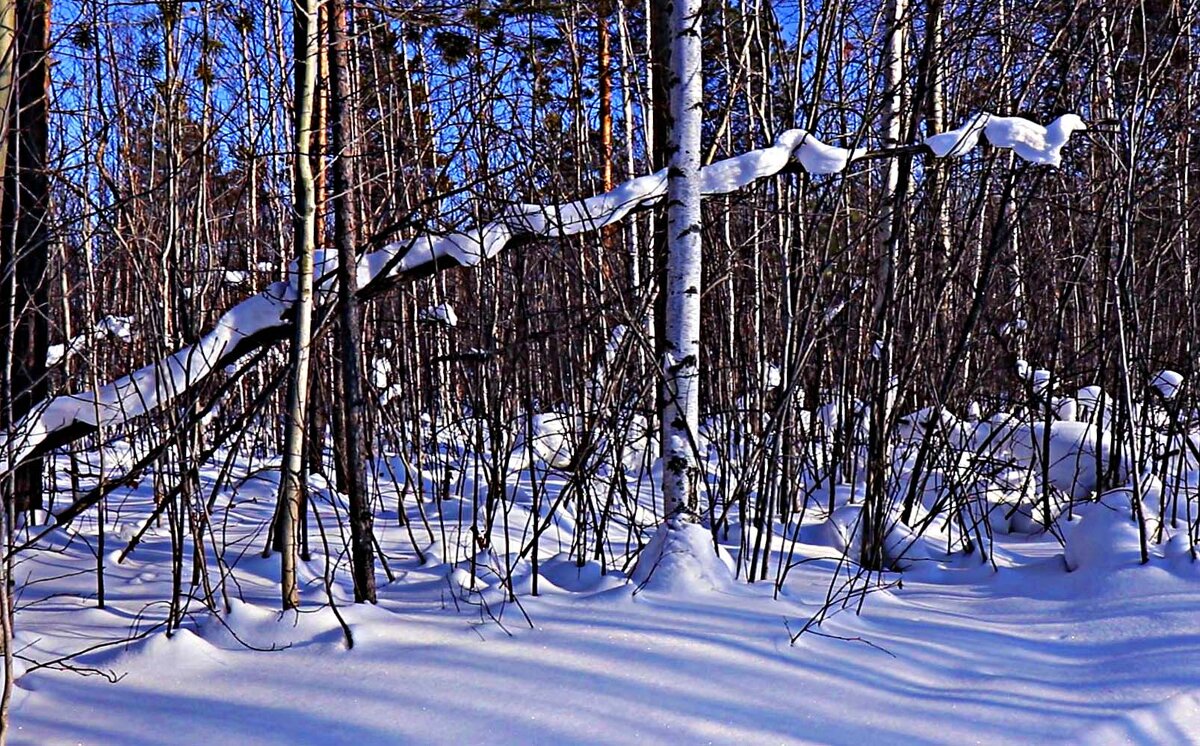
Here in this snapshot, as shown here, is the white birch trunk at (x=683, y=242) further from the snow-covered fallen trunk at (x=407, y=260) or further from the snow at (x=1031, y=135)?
the snow at (x=1031, y=135)

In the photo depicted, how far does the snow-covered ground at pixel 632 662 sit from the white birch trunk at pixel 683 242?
2.03ft

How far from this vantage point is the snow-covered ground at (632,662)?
2.69 m

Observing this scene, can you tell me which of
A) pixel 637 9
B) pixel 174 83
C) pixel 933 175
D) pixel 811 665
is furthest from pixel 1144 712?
pixel 637 9

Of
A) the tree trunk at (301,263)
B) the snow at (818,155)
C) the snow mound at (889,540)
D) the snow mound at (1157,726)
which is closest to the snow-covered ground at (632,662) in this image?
the snow mound at (1157,726)

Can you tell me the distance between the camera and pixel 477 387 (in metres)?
4.27

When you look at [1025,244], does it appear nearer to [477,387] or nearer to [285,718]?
[477,387]

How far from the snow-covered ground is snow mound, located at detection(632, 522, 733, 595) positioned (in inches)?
0.5

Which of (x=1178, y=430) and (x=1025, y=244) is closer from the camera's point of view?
(x=1178, y=430)

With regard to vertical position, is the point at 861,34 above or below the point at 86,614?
above

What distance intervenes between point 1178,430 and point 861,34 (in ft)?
8.74

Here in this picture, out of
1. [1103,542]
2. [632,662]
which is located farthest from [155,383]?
[1103,542]

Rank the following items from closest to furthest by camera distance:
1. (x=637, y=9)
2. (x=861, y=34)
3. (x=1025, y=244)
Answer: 1. (x=861, y=34)
2. (x=1025, y=244)
3. (x=637, y=9)

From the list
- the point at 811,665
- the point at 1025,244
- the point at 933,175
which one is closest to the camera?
the point at 811,665

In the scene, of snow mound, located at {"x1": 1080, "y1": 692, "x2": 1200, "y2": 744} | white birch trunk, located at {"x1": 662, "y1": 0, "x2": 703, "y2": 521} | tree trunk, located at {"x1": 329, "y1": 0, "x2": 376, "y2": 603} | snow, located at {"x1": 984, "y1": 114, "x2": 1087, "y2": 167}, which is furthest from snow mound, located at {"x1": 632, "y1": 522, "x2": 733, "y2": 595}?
snow, located at {"x1": 984, "y1": 114, "x2": 1087, "y2": 167}
